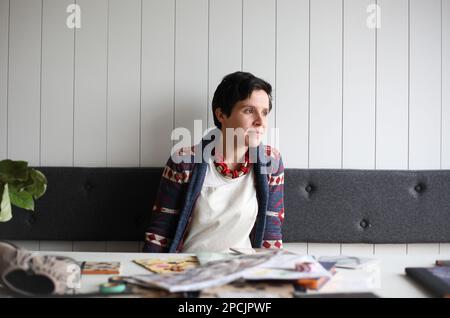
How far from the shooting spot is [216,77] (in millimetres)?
1791

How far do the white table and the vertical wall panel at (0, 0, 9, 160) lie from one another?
925 mm

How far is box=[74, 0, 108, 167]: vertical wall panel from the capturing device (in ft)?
5.82

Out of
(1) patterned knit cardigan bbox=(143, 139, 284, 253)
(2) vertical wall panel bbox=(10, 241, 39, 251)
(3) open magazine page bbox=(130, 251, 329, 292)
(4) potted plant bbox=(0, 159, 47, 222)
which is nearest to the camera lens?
(3) open magazine page bbox=(130, 251, 329, 292)

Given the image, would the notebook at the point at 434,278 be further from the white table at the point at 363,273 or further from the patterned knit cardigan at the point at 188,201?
the patterned knit cardigan at the point at 188,201

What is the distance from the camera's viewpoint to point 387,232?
1732mm

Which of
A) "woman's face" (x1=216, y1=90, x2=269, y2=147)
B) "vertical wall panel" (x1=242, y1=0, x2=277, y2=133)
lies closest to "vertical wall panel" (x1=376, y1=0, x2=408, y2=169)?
"vertical wall panel" (x1=242, y1=0, x2=277, y2=133)

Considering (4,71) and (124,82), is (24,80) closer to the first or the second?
(4,71)

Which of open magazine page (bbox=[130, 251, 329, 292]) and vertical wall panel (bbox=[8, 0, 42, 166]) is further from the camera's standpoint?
vertical wall panel (bbox=[8, 0, 42, 166])

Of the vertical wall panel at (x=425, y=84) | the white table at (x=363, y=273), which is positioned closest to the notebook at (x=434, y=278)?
the white table at (x=363, y=273)

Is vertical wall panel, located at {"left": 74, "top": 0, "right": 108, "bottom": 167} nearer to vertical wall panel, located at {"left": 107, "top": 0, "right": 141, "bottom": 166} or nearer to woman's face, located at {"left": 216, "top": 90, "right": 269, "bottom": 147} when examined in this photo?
vertical wall panel, located at {"left": 107, "top": 0, "right": 141, "bottom": 166}

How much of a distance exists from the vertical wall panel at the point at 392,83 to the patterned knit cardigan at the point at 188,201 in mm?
552

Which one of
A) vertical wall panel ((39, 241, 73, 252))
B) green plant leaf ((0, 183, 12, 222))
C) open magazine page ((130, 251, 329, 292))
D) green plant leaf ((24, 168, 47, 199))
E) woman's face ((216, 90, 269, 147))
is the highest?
woman's face ((216, 90, 269, 147))

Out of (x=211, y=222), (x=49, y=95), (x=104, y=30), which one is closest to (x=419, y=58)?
(x=211, y=222)

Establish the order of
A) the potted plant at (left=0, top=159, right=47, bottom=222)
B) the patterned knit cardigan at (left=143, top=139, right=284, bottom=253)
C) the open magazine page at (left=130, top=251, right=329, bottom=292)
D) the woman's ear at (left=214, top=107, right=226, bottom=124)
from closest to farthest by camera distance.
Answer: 1. the open magazine page at (left=130, top=251, right=329, bottom=292)
2. the potted plant at (left=0, top=159, right=47, bottom=222)
3. the patterned knit cardigan at (left=143, top=139, right=284, bottom=253)
4. the woman's ear at (left=214, top=107, right=226, bottom=124)
